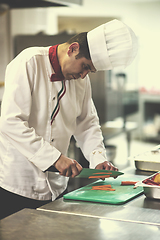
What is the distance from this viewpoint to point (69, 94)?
166cm

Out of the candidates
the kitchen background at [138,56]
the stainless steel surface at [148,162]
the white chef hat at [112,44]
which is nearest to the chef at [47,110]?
the white chef hat at [112,44]

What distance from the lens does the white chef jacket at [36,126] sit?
1.44 m

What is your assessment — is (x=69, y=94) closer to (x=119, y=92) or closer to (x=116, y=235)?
(x=116, y=235)

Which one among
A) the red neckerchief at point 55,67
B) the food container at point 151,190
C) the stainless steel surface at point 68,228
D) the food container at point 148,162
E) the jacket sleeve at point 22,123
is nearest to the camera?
the stainless steel surface at point 68,228

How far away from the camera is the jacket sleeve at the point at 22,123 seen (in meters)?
1.43

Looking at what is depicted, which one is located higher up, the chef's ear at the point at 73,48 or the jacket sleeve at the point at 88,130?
the chef's ear at the point at 73,48

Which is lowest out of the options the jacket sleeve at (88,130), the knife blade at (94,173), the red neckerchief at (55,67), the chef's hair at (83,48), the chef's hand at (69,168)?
the knife blade at (94,173)

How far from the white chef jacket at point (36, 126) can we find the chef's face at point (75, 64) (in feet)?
0.29

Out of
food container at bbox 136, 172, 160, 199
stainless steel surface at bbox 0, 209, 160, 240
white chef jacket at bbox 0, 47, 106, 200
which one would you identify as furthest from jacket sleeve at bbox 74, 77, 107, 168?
stainless steel surface at bbox 0, 209, 160, 240

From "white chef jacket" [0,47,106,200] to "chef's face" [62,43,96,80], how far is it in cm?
9

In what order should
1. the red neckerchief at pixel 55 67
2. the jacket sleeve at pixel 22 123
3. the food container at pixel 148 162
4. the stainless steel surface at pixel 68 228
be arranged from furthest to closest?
1. the food container at pixel 148 162
2. the red neckerchief at pixel 55 67
3. the jacket sleeve at pixel 22 123
4. the stainless steel surface at pixel 68 228

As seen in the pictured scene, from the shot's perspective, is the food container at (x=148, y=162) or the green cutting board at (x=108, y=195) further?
the food container at (x=148, y=162)

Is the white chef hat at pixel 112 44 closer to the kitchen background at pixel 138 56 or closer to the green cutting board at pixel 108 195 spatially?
the green cutting board at pixel 108 195

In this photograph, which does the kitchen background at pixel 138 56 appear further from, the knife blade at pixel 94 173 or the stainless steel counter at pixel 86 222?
the stainless steel counter at pixel 86 222
